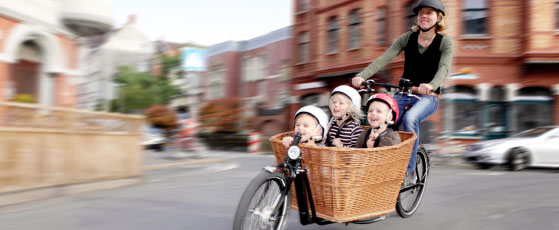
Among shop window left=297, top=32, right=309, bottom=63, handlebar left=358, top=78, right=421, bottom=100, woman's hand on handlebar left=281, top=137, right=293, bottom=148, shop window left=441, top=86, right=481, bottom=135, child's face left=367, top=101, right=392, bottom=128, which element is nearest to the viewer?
woman's hand on handlebar left=281, top=137, right=293, bottom=148

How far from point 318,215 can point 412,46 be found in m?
2.01

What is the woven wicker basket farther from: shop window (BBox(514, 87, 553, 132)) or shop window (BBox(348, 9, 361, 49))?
shop window (BBox(348, 9, 361, 49))

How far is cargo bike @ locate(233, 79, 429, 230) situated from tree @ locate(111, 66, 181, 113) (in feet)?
150

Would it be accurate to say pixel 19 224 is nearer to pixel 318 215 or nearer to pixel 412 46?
pixel 318 215

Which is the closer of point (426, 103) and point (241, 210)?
point (241, 210)

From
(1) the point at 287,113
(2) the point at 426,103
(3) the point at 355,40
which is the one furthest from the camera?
(1) the point at 287,113

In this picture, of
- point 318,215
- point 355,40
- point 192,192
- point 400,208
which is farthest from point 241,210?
point 355,40

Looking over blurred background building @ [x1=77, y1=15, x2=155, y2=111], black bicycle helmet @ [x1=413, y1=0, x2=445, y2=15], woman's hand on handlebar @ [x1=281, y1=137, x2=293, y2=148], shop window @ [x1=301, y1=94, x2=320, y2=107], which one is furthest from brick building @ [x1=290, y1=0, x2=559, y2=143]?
blurred background building @ [x1=77, y1=15, x2=155, y2=111]

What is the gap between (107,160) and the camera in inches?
333

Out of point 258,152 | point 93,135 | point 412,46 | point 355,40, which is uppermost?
point 355,40

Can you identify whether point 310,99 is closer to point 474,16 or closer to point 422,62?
point 474,16

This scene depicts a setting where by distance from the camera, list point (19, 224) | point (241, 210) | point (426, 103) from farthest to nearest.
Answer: point (19, 224), point (426, 103), point (241, 210)

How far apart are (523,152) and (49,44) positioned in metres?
13.5

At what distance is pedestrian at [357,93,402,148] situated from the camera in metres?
4.16
